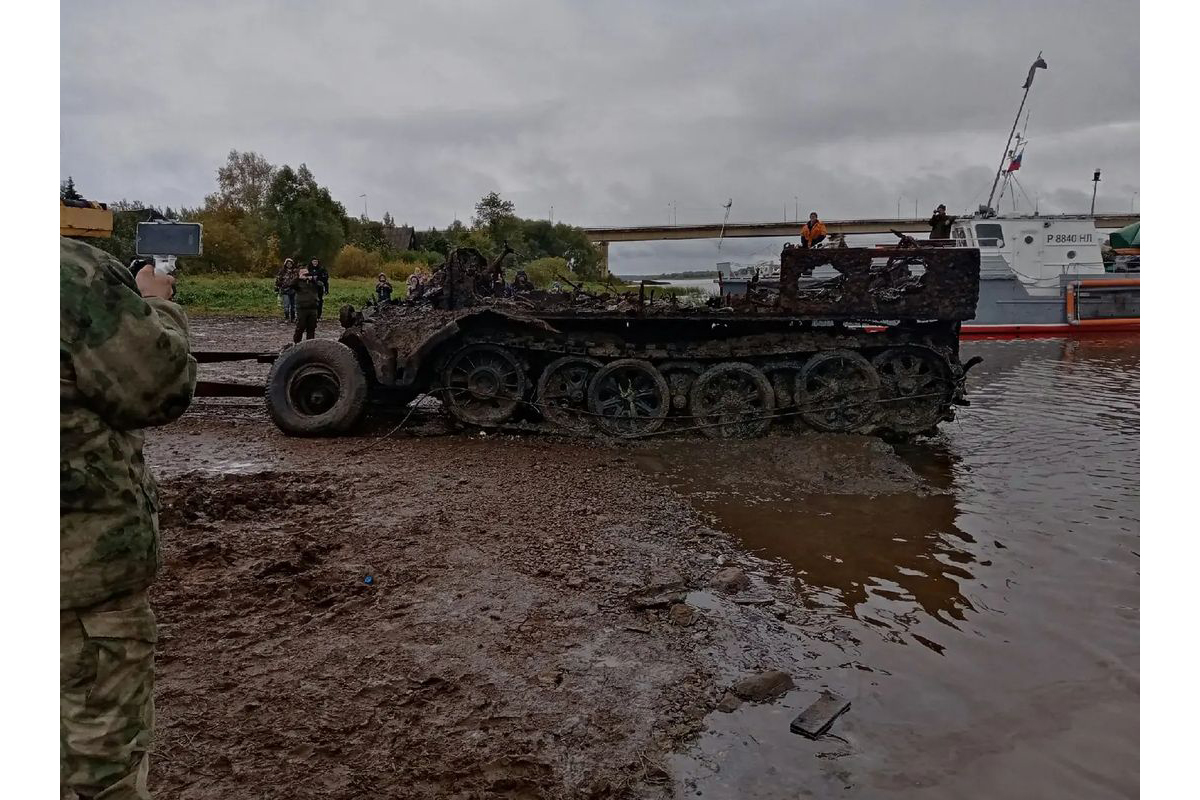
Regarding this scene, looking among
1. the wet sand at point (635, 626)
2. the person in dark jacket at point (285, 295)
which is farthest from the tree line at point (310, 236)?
the wet sand at point (635, 626)

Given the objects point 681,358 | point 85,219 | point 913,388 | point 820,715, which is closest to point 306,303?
point 681,358

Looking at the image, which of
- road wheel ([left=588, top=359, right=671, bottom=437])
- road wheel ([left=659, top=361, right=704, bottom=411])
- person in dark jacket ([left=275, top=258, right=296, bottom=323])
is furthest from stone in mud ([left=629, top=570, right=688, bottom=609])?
person in dark jacket ([left=275, top=258, right=296, bottom=323])

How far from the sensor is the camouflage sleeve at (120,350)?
1.92 metres

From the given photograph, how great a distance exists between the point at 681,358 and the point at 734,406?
82cm

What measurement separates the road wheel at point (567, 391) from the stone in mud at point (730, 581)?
4.42 meters

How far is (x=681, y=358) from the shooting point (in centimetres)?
945

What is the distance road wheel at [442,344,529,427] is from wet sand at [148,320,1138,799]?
1462mm

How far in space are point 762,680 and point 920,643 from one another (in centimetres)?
101

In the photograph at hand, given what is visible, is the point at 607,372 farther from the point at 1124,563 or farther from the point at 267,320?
the point at 267,320

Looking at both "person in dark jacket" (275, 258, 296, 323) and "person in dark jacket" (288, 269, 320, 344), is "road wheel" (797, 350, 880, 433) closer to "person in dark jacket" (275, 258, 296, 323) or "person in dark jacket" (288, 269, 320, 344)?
"person in dark jacket" (288, 269, 320, 344)

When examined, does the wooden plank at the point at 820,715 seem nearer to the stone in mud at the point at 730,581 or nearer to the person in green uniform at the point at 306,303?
the stone in mud at the point at 730,581

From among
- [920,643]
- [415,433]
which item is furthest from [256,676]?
[415,433]

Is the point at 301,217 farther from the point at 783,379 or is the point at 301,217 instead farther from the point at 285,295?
the point at 783,379

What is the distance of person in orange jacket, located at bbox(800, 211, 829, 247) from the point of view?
10.6 m
